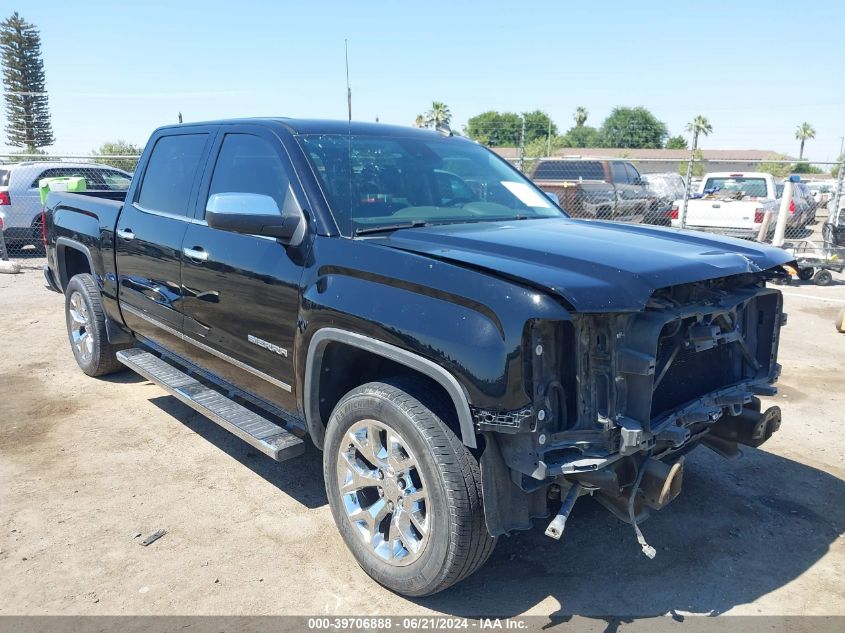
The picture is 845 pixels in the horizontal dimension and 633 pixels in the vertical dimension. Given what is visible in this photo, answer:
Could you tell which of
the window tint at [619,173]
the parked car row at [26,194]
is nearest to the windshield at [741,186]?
the window tint at [619,173]

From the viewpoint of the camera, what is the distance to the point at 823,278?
35.4ft

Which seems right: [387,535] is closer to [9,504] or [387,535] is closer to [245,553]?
[245,553]

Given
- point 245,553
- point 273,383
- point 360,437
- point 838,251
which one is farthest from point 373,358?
point 838,251

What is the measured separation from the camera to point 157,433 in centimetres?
479

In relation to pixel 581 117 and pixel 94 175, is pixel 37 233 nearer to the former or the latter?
pixel 94 175

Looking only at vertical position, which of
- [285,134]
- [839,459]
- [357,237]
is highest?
[285,134]

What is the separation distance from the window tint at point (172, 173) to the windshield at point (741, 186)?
1320 cm

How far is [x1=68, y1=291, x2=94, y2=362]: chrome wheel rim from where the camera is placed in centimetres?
575

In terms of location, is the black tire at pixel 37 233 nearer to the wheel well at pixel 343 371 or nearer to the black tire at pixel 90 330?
the black tire at pixel 90 330

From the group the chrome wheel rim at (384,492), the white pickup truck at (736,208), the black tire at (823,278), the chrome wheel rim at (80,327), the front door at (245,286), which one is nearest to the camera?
the chrome wheel rim at (384,492)

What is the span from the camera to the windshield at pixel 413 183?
3.39 metres

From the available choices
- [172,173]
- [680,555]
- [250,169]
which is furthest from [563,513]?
[172,173]

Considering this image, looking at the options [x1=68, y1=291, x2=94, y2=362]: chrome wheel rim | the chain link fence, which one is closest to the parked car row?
the chain link fence

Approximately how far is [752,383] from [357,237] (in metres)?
2.00
